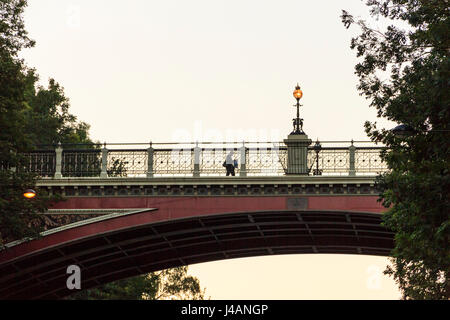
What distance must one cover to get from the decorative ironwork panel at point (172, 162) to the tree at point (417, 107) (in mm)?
15385

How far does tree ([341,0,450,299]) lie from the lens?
24.6 metres

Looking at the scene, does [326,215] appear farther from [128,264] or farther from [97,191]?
[128,264]

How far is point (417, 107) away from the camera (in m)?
25.0

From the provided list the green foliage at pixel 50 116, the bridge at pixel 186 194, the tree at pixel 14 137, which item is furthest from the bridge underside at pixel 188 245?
the green foliage at pixel 50 116

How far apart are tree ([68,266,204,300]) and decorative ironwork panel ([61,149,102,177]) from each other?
23.0 m

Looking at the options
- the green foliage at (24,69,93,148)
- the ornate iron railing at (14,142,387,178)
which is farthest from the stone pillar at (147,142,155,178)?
the green foliage at (24,69,93,148)

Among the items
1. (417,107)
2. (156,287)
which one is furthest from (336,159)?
(156,287)

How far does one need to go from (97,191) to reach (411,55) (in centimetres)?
1941

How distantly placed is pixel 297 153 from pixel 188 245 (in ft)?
38.2

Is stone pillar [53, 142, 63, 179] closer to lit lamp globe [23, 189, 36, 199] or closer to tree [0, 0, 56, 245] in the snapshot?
tree [0, 0, 56, 245]

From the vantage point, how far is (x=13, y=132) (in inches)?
1410

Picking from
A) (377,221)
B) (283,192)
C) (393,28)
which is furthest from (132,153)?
(393,28)

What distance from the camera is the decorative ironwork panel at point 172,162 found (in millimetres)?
42344
